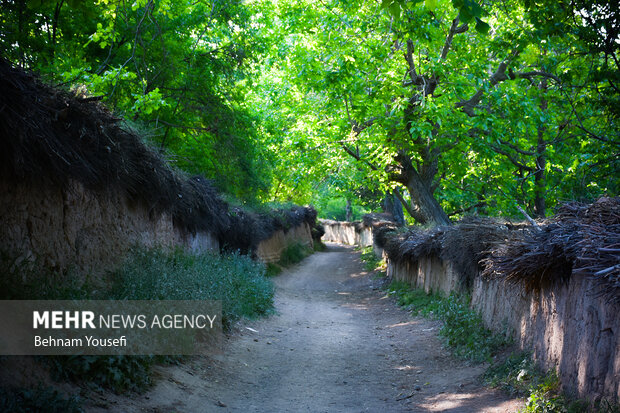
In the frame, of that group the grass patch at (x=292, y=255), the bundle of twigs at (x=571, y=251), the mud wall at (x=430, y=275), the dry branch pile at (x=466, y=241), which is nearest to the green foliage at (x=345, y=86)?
the dry branch pile at (x=466, y=241)

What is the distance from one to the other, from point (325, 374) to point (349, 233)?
45236mm

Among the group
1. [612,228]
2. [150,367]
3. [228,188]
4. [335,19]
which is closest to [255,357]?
[150,367]

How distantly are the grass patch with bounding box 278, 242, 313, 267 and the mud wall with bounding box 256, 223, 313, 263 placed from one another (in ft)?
0.76

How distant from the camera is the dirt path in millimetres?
6168

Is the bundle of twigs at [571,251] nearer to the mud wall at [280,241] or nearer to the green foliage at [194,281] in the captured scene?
the green foliage at [194,281]

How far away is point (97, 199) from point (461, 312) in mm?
7033

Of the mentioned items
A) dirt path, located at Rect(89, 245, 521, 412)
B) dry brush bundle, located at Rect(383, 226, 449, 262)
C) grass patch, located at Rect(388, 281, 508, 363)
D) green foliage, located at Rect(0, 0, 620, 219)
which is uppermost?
green foliage, located at Rect(0, 0, 620, 219)

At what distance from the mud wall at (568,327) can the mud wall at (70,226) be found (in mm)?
6199

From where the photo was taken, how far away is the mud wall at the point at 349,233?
40.7 m

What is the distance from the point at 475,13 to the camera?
431 cm

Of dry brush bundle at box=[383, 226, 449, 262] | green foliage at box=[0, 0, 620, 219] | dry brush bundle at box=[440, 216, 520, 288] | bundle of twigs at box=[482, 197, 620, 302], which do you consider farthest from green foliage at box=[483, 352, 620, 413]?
dry brush bundle at box=[383, 226, 449, 262]

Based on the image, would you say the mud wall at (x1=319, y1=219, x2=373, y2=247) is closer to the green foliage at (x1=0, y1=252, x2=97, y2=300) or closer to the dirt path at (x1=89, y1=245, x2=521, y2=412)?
the dirt path at (x1=89, y1=245, x2=521, y2=412)

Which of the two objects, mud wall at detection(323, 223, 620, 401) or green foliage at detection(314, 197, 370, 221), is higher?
green foliage at detection(314, 197, 370, 221)

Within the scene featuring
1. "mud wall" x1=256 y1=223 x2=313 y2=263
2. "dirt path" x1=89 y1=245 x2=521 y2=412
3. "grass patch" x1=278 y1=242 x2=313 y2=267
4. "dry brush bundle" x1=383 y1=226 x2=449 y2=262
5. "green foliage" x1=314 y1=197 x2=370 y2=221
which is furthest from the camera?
"green foliage" x1=314 y1=197 x2=370 y2=221
